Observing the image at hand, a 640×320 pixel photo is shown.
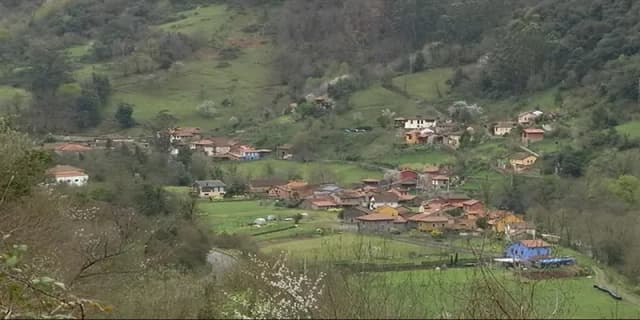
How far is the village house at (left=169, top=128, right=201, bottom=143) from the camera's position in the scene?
43.3 meters

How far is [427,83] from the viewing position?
52906 mm

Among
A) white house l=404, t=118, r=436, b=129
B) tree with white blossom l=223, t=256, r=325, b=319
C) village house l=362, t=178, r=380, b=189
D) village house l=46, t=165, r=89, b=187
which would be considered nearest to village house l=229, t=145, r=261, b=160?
village house l=362, t=178, r=380, b=189

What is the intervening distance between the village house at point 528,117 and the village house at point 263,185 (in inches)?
502

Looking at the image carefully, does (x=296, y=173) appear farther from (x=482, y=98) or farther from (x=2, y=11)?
(x=2, y=11)

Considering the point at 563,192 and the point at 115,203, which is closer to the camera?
the point at 115,203

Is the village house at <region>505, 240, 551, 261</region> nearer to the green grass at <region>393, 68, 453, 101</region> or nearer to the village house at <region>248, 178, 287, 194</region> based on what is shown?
the village house at <region>248, 178, 287, 194</region>

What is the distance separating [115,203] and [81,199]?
2.84 metres

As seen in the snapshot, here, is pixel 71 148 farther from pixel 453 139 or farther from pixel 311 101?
pixel 311 101

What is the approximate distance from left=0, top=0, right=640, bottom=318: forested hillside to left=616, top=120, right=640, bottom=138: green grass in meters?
0.18

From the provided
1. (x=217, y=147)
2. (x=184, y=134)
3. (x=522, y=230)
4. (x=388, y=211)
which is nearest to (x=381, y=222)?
(x=388, y=211)

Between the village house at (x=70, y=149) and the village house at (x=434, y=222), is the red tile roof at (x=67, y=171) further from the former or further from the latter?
the village house at (x=434, y=222)

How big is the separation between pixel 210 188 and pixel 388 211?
822cm

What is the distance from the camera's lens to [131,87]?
172 feet

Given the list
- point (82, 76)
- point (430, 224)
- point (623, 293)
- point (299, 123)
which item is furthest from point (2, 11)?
point (623, 293)
